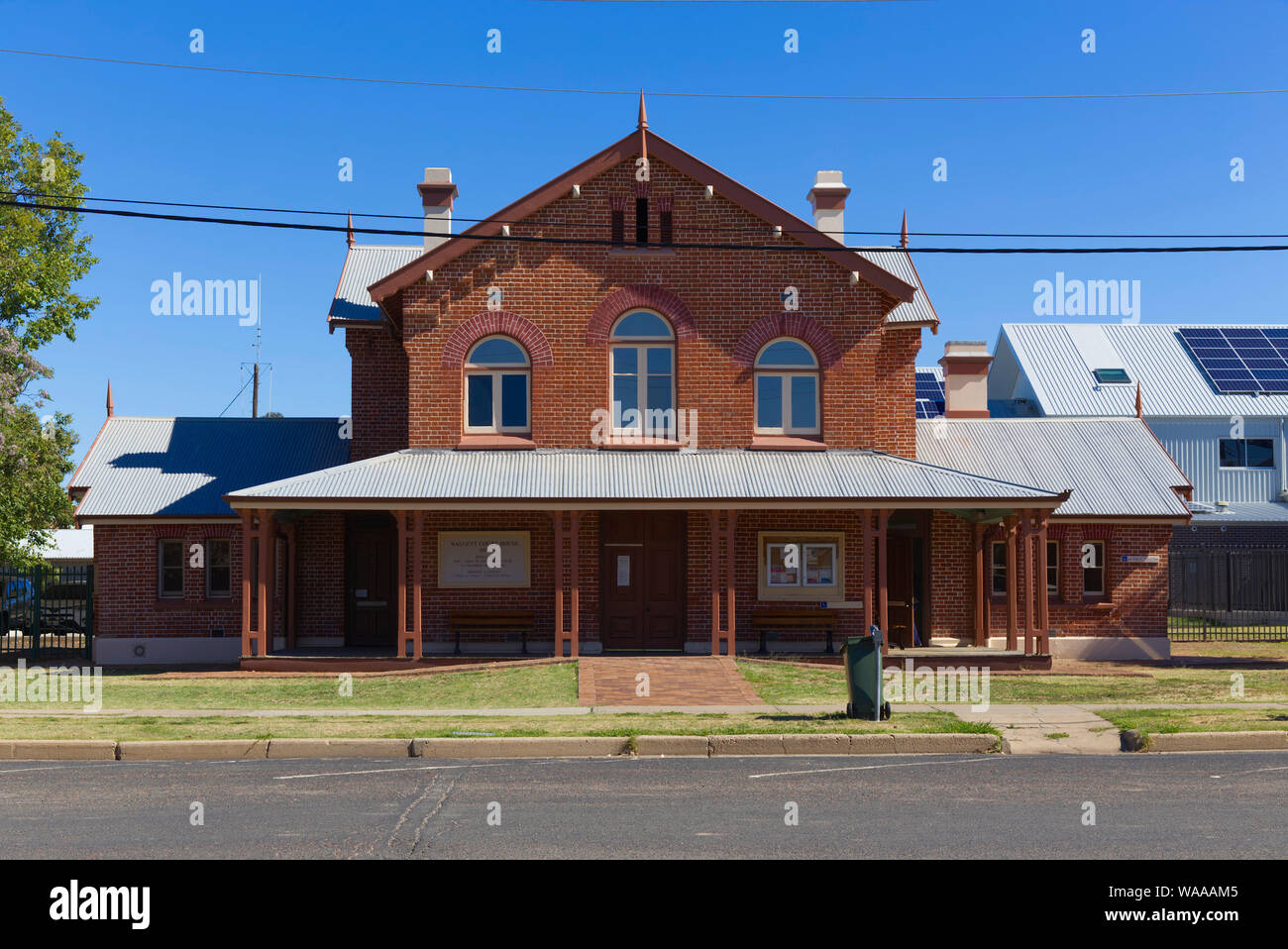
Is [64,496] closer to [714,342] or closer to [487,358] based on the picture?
[487,358]

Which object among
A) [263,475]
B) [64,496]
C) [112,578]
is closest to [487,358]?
[263,475]

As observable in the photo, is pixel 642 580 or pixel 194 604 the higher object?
pixel 642 580

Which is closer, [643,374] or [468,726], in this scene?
[468,726]

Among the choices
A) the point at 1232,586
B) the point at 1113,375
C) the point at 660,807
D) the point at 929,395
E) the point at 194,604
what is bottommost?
the point at 660,807

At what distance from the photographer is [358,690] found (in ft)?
61.5

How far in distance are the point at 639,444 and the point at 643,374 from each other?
1.33 metres

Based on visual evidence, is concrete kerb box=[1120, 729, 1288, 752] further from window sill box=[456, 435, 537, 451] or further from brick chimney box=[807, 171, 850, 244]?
brick chimney box=[807, 171, 850, 244]

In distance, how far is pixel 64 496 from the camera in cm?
3356

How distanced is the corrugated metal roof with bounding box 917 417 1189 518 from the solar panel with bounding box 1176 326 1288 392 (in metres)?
15.2

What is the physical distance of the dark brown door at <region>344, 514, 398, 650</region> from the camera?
24500mm

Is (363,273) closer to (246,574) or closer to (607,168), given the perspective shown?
(607,168)

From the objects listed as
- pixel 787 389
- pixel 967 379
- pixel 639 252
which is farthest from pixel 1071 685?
pixel 967 379

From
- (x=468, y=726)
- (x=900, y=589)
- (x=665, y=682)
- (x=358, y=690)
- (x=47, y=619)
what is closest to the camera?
(x=468, y=726)

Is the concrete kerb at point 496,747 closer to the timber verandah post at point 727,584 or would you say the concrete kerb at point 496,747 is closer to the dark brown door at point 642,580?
the timber verandah post at point 727,584
